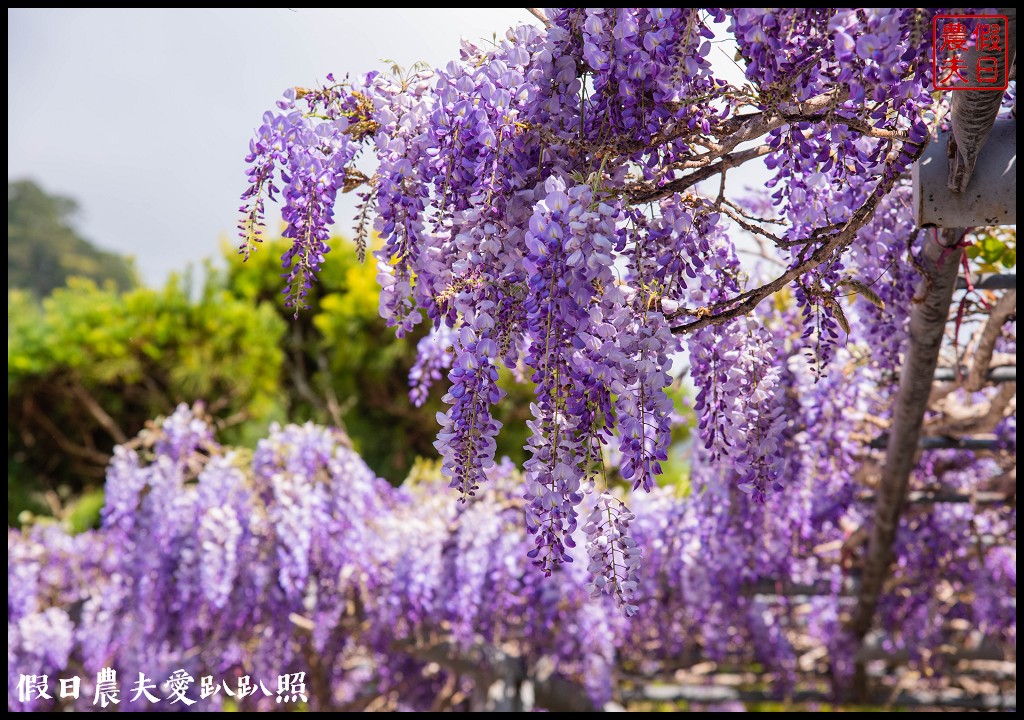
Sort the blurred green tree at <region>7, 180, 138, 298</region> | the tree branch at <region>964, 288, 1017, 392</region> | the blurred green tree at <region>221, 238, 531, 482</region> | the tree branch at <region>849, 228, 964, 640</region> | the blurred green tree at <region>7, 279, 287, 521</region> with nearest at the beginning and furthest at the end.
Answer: the tree branch at <region>849, 228, 964, 640</region>
the tree branch at <region>964, 288, 1017, 392</region>
the blurred green tree at <region>7, 279, 287, 521</region>
the blurred green tree at <region>221, 238, 531, 482</region>
the blurred green tree at <region>7, 180, 138, 298</region>

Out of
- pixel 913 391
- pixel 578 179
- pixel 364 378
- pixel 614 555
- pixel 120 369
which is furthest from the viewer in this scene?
pixel 364 378

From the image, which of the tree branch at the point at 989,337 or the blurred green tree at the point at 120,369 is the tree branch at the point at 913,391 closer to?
the tree branch at the point at 989,337

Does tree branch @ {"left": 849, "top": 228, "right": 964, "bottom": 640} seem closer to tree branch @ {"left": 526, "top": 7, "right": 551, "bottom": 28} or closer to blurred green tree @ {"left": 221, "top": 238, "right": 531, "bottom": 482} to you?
tree branch @ {"left": 526, "top": 7, "right": 551, "bottom": 28}

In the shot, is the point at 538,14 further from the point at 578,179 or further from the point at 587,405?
the point at 587,405

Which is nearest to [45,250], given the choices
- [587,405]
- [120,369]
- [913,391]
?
[120,369]

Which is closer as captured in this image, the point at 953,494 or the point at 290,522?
the point at 953,494

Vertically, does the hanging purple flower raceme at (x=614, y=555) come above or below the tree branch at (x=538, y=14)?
below

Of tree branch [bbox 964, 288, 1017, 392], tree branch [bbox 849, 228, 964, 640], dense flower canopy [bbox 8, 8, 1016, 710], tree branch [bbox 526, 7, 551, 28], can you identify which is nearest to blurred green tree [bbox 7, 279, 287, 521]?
dense flower canopy [bbox 8, 8, 1016, 710]

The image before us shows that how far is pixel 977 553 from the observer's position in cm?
434

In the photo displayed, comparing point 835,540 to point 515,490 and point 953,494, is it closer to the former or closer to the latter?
point 953,494

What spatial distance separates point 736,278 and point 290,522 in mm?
2853

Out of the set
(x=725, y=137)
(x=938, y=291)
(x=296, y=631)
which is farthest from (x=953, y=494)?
(x=296, y=631)

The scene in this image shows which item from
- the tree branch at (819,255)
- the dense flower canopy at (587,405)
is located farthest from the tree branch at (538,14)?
the tree branch at (819,255)

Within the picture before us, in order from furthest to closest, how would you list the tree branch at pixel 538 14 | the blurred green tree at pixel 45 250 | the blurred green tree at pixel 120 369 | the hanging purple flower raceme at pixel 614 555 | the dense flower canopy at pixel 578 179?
the blurred green tree at pixel 45 250
the blurred green tree at pixel 120 369
the tree branch at pixel 538 14
the hanging purple flower raceme at pixel 614 555
the dense flower canopy at pixel 578 179
